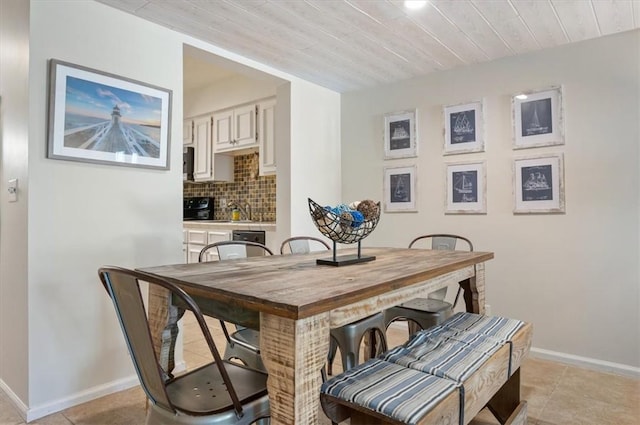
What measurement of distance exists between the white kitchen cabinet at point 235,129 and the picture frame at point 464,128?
1.97 m

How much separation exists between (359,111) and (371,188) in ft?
2.54

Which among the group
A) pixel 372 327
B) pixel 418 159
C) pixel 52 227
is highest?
pixel 418 159

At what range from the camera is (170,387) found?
4.17ft

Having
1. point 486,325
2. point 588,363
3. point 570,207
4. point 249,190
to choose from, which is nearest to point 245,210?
point 249,190

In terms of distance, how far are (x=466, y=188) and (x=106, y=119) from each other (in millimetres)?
2628

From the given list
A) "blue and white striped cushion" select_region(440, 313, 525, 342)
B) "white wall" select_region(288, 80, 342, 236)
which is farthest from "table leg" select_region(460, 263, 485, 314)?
"white wall" select_region(288, 80, 342, 236)

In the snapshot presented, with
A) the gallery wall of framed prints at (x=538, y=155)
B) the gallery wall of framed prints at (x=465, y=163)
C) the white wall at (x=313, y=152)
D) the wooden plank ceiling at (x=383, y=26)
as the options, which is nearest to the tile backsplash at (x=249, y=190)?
the white wall at (x=313, y=152)

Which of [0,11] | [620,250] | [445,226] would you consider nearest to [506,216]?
[445,226]

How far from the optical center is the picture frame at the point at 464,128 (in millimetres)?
3162

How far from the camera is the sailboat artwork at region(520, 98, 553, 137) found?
112 inches

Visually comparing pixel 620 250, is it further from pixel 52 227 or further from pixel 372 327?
pixel 52 227

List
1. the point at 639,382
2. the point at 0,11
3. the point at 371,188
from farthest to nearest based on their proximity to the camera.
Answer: the point at 371,188 → the point at 639,382 → the point at 0,11

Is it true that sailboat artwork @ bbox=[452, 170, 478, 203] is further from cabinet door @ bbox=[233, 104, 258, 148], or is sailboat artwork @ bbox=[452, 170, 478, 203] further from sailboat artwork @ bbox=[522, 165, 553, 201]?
cabinet door @ bbox=[233, 104, 258, 148]

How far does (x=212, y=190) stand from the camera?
546 centimetres
